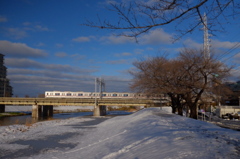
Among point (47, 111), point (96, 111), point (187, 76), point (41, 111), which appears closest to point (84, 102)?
point (96, 111)

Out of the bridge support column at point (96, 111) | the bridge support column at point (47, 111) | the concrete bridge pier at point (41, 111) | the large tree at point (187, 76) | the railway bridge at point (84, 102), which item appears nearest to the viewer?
the large tree at point (187, 76)

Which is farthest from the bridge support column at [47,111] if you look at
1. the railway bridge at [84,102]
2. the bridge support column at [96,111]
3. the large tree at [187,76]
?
the large tree at [187,76]

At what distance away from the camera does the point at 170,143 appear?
757 centimetres

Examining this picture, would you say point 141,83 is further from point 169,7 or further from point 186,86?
point 169,7

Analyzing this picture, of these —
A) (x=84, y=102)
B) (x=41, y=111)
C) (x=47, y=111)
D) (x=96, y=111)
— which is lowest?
(x=47, y=111)

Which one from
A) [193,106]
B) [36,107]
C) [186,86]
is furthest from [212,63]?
[36,107]

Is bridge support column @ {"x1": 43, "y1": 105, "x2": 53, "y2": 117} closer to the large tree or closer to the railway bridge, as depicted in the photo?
the railway bridge

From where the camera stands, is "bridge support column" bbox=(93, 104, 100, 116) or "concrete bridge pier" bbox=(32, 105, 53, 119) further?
"concrete bridge pier" bbox=(32, 105, 53, 119)

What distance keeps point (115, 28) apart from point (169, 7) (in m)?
1.44

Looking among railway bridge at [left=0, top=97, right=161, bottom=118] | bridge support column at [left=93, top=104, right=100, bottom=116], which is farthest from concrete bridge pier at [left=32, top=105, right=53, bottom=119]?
bridge support column at [left=93, top=104, right=100, bottom=116]

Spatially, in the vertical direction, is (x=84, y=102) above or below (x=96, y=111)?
above

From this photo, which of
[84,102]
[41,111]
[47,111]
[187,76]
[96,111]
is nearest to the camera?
[187,76]

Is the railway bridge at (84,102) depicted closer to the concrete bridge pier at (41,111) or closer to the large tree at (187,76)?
the concrete bridge pier at (41,111)

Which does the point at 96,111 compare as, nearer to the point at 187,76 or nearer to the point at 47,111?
the point at 47,111
